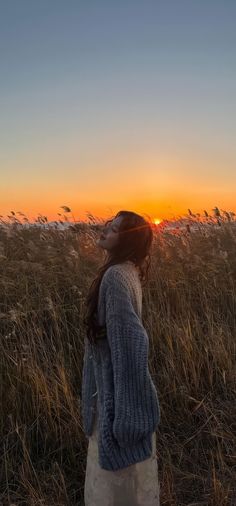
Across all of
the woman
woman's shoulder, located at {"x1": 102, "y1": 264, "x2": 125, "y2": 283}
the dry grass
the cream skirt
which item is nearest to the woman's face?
the woman

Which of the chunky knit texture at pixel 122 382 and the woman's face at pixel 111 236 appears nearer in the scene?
the chunky knit texture at pixel 122 382

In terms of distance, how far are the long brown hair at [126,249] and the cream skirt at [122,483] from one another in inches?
17.5

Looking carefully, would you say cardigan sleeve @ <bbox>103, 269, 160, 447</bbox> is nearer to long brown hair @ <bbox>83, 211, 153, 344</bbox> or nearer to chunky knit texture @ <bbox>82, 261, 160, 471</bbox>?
chunky knit texture @ <bbox>82, 261, 160, 471</bbox>

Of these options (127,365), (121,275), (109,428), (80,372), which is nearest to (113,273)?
(121,275)

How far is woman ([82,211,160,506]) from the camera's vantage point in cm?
211

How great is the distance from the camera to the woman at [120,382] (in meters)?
2.11

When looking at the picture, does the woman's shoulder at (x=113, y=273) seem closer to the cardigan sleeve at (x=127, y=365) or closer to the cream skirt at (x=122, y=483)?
the cardigan sleeve at (x=127, y=365)

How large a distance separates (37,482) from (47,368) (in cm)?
94

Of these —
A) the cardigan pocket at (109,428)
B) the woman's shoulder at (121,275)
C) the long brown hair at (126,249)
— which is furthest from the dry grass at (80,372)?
the woman's shoulder at (121,275)

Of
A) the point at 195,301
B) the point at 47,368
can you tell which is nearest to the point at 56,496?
the point at 47,368

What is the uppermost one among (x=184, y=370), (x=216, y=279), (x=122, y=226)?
(x=122, y=226)

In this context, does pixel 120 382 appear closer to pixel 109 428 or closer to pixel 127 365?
pixel 127 365

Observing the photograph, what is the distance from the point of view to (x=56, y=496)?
10.4ft

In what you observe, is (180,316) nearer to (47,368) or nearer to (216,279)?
(216,279)
